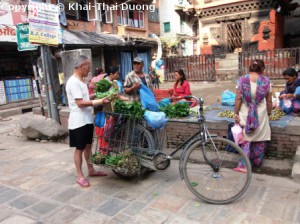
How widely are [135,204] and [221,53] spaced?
1366 centimetres

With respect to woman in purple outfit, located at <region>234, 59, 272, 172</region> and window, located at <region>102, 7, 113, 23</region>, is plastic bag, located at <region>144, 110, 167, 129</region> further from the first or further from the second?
window, located at <region>102, 7, 113, 23</region>

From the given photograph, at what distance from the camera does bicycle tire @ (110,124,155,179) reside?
150 inches

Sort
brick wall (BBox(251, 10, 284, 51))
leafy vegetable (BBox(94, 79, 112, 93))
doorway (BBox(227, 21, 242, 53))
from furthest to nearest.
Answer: doorway (BBox(227, 21, 242, 53)), brick wall (BBox(251, 10, 284, 51)), leafy vegetable (BBox(94, 79, 112, 93))

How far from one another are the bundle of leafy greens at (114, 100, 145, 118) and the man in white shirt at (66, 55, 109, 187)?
0.20 m

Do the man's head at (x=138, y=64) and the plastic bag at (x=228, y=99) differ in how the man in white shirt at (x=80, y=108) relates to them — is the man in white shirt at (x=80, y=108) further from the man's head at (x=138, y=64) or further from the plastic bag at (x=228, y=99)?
the plastic bag at (x=228, y=99)

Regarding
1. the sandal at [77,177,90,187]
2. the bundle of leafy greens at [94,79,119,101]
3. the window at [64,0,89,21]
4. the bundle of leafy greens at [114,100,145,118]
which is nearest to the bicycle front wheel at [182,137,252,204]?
the bundle of leafy greens at [114,100,145,118]

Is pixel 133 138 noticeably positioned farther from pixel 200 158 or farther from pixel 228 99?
pixel 228 99

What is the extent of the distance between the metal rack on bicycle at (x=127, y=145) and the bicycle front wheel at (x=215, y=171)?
43 centimetres

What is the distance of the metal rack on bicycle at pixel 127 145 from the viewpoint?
12.1 feet

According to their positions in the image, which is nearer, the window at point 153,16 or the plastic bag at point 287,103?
the plastic bag at point 287,103

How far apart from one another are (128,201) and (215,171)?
1.12 m

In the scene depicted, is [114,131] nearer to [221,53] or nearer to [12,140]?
[12,140]

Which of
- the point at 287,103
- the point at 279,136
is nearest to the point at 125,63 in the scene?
the point at 287,103

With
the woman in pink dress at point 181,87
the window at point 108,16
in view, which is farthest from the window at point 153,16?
the woman in pink dress at point 181,87
